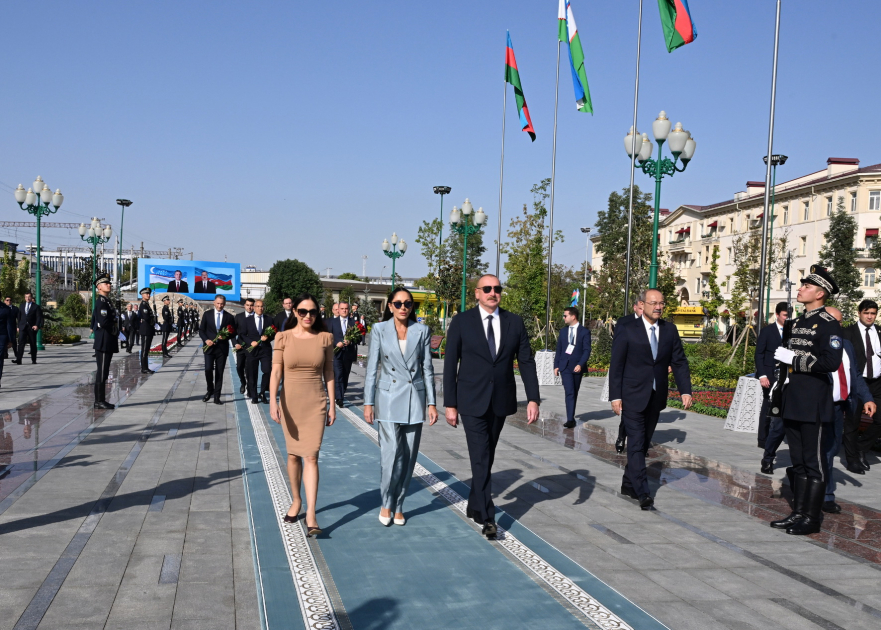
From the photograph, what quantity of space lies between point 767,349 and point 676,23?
30.3 ft

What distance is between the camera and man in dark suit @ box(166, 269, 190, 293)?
86.1 metres

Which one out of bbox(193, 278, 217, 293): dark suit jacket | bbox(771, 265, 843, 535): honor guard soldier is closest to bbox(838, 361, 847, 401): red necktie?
bbox(771, 265, 843, 535): honor guard soldier

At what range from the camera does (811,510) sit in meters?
6.19

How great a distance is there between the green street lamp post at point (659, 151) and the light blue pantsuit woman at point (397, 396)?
9636mm

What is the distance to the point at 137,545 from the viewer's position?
5.26 meters

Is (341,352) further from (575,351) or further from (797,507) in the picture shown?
(797,507)

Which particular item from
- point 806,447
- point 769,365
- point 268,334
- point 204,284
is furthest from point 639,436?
point 204,284

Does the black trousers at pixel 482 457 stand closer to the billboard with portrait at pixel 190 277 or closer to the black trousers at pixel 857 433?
the black trousers at pixel 857 433

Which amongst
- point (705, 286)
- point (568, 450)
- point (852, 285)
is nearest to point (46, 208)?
point (568, 450)

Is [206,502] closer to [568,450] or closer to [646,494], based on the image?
[646,494]

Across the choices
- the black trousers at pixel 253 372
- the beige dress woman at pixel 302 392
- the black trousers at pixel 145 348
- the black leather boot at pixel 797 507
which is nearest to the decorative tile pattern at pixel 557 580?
Answer: the beige dress woman at pixel 302 392

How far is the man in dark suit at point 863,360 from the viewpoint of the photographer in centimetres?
888

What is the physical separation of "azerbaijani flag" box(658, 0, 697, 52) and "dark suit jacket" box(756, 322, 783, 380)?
8.87 m

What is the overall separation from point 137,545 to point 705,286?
73703 millimetres
